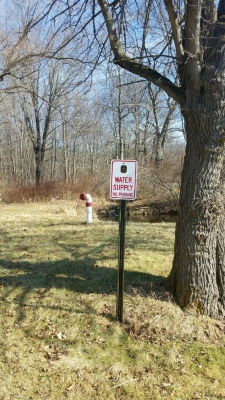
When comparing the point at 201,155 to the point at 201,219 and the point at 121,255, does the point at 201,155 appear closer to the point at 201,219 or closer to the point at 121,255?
the point at 201,219

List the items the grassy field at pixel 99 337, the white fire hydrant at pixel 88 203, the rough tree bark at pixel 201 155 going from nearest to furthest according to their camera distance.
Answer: the grassy field at pixel 99 337, the rough tree bark at pixel 201 155, the white fire hydrant at pixel 88 203

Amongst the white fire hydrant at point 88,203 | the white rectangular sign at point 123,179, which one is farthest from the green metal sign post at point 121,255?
the white fire hydrant at point 88,203

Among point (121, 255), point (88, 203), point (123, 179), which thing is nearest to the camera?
point (123, 179)

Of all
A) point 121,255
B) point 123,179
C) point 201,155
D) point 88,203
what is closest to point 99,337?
point 121,255

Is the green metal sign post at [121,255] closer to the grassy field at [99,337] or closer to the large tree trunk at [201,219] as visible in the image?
the grassy field at [99,337]

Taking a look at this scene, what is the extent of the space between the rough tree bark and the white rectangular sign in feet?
2.60

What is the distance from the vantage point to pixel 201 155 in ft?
11.8

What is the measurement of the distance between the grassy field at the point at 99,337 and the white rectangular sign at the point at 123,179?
4.88 feet

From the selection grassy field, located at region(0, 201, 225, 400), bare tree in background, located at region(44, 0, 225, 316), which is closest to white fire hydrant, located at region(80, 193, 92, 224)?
grassy field, located at region(0, 201, 225, 400)

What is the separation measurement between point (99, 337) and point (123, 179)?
5.94 feet

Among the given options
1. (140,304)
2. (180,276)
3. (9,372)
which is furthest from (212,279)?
(9,372)

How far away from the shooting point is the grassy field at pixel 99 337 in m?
2.72

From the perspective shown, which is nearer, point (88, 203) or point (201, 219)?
point (201, 219)

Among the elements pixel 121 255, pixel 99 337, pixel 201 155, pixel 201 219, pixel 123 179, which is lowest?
pixel 99 337
